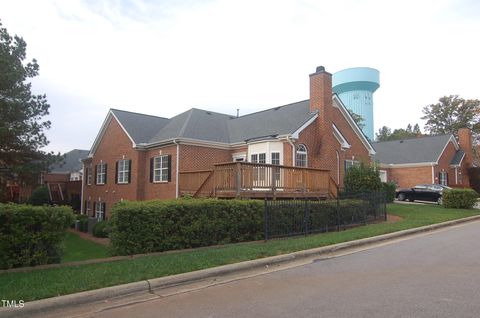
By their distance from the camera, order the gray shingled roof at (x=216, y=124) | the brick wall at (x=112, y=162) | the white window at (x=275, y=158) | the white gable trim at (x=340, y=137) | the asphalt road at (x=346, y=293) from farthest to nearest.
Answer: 1. the brick wall at (x=112, y=162)
2. the white gable trim at (x=340, y=137)
3. the gray shingled roof at (x=216, y=124)
4. the white window at (x=275, y=158)
5. the asphalt road at (x=346, y=293)

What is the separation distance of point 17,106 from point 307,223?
1650cm

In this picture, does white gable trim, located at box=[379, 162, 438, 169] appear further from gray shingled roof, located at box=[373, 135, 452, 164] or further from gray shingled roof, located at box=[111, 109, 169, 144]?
gray shingled roof, located at box=[111, 109, 169, 144]

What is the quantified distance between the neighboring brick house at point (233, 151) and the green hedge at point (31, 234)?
22.5 feet

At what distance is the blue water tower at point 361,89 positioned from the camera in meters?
60.4

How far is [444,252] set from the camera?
9469 millimetres

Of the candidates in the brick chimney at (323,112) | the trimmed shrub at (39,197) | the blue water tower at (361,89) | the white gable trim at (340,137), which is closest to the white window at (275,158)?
the brick chimney at (323,112)

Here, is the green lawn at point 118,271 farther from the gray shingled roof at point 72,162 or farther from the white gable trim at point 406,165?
the gray shingled roof at point 72,162

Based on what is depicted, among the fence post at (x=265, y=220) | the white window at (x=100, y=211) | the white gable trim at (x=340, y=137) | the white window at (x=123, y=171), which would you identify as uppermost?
the white gable trim at (x=340, y=137)

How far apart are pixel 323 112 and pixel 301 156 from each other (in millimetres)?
2828

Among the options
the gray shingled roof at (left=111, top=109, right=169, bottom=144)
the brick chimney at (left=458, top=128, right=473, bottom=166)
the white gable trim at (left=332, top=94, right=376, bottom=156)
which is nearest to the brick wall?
the gray shingled roof at (left=111, top=109, right=169, bottom=144)

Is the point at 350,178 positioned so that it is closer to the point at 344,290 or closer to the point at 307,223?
the point at 307,223

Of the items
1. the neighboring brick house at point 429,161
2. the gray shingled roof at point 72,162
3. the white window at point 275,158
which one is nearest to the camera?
the white window at point 275,158

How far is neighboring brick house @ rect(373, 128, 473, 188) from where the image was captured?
117 ft

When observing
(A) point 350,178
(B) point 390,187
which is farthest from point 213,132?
(B) point 390,187
